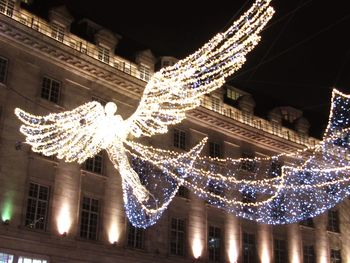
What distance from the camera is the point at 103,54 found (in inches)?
1331

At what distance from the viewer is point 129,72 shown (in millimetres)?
34719

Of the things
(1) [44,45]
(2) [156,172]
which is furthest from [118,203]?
(1) [44,45]

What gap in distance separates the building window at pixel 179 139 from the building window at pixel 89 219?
794 cm

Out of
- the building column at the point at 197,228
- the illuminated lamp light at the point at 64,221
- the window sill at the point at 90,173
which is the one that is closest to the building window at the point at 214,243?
the building column at the point at 197,228

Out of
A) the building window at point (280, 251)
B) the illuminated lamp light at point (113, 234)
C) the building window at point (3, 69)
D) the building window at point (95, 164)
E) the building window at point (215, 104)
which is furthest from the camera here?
the building window at point (280, 251)

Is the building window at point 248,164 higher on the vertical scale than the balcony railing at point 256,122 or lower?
lower

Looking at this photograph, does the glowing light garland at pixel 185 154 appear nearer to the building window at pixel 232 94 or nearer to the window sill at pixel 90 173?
the window sill at pixel 90 173

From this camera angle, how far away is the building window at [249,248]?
38.1 meters

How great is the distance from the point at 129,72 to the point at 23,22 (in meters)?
7.56

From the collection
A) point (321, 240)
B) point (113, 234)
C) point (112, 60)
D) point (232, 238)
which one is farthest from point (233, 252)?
point (112, 60)

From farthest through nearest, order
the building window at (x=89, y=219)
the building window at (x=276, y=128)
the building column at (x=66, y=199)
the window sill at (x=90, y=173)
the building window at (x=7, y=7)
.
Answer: the building window at (x=276, y=128)
the window sill at (x=90, y=173)
the building window at (x=89, y=219)
the building window at (x=7, y=7)
the building column at (x=66, y=199)

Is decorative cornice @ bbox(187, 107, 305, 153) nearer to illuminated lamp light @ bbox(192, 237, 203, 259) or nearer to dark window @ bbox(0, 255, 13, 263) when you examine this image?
illuminated lamp light @ bbox(192, 237, 203, 259)

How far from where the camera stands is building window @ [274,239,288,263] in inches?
1577

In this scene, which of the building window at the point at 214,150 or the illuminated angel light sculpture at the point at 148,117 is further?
the building window at the point at 214,150
